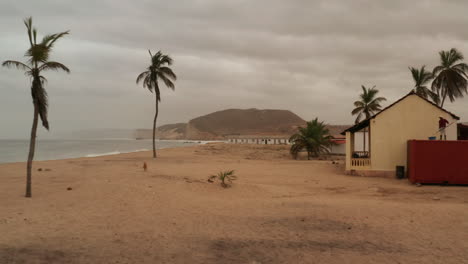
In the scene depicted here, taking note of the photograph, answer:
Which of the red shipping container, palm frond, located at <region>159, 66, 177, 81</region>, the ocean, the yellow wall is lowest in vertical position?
the ocean

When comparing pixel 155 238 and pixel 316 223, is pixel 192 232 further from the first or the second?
pixel 316 223

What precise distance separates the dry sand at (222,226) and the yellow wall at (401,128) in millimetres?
4724

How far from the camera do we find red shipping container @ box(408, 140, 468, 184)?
49.7ft

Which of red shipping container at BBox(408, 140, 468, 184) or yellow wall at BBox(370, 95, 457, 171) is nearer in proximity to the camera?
red shipping container at BBox(408, 140, 468, 184)

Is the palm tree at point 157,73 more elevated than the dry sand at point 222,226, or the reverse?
the palm tree at point 157,73

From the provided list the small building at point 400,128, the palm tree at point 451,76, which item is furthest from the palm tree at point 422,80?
the small building at point 400,128

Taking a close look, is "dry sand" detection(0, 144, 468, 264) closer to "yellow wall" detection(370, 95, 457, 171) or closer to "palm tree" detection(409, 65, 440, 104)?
"yellow wall" detection(370, 95, 457, 171)

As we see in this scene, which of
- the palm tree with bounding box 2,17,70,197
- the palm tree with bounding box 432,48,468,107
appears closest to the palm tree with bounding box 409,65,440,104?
the palm tree with bounding box 432,48,468,107

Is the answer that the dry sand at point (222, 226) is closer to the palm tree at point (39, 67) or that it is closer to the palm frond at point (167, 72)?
the palm tree at point (39, 67)

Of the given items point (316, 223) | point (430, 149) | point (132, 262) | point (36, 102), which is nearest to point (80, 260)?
point (132, 262)

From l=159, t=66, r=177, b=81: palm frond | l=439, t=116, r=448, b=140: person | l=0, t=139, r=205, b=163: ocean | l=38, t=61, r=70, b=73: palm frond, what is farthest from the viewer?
l=0, t=139, r=205, b=163: ocean

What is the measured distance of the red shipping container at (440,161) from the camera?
1516 centimetres

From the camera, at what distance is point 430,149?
614 inches

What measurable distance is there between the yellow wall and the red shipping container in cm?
261
